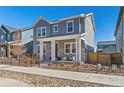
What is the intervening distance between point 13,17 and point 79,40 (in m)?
8.73

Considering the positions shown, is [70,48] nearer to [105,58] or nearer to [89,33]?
[89,33]

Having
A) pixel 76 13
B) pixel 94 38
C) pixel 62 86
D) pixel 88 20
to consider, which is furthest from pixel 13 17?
pixel 62 86

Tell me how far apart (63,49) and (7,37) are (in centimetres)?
1610

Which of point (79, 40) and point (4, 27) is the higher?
point (4, 27)

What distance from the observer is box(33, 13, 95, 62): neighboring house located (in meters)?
20.4

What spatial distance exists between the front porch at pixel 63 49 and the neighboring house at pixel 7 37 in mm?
8395

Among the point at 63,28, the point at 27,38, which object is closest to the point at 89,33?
the point at 63,28

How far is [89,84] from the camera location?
8.86m

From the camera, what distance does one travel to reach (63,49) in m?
22.0

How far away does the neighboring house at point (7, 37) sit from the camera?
3079cm

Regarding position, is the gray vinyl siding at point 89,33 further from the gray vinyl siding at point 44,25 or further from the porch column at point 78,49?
the gray vinyl siding at point 44,25

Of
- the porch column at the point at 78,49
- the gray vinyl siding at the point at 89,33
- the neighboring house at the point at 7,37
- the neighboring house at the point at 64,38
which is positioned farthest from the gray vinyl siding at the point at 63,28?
the neighboring house at the point at 7,37
